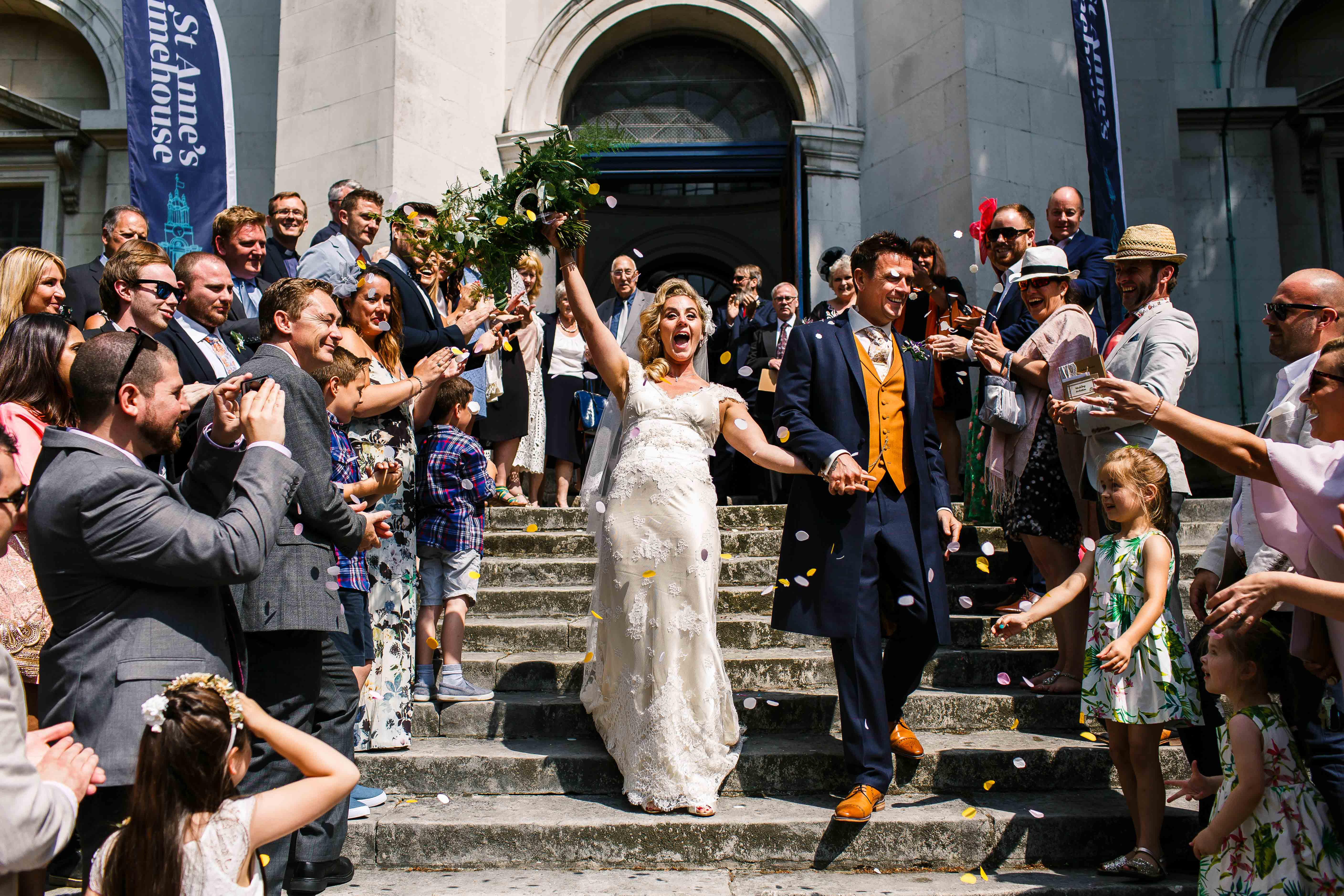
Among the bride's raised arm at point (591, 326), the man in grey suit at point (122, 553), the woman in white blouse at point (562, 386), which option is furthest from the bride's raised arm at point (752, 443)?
the woman in white blouse at point (562, 386)

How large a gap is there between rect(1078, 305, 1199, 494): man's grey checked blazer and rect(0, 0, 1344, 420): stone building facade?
555cm

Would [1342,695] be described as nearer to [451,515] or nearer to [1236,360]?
[451,515]

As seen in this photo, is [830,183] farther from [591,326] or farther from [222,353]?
[222,353]

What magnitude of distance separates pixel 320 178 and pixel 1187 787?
374 inches

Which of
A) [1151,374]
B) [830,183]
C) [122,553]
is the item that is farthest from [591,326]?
[830,183]

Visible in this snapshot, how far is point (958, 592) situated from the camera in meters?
6.32

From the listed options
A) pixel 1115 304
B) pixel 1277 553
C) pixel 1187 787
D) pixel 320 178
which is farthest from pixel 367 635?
pixel 320 178

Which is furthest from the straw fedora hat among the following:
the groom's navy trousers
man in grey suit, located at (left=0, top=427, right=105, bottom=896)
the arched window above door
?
the arched window above door

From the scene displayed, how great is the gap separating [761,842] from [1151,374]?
8.52ft

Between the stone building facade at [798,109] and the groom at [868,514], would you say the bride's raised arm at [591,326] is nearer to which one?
the groom at [868,514]

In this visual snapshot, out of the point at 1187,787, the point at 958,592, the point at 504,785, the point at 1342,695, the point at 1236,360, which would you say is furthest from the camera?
the point at 1236,360

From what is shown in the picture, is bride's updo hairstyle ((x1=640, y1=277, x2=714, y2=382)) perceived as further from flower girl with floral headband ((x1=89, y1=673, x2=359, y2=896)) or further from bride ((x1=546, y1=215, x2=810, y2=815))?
flower girl with floral headband ((x1=89, y1=673, x2=359, y2=896))

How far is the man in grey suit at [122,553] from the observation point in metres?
2.67

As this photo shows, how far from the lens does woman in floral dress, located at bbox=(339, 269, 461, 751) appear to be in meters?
4.64
